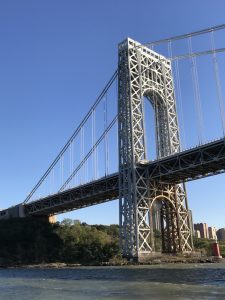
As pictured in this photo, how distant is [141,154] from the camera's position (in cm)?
7631

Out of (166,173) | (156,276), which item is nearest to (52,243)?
(166,173)

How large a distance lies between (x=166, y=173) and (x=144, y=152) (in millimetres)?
6125

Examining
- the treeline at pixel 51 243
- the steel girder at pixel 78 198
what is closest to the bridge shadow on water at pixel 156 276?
the steel girder at pixel 78 198

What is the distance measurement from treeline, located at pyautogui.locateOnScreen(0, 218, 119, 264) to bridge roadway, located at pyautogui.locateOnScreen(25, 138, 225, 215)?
21.0 feet

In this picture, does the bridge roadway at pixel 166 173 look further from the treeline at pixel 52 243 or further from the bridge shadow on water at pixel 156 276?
the bridge shadow on water at pixel 156 276

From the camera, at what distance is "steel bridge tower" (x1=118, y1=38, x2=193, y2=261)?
241ft

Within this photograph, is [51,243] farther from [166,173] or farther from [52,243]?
[166,173]

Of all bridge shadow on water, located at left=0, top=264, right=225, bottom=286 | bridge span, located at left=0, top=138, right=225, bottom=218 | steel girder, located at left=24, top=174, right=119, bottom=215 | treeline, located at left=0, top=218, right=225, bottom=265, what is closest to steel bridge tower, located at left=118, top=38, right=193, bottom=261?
bridge span, located at left=0, top=138, right=225, bottom=218

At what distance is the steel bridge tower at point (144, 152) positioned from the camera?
73.4 meters

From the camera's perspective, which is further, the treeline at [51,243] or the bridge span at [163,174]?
the treeline at [51,243]

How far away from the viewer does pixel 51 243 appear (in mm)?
99562

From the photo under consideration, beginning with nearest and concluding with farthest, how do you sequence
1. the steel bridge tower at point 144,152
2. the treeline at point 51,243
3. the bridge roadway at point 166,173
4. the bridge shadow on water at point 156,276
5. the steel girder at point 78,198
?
1. the bridge shadow on water at point 156,276
2. the bridge roadway at point 166,173
3. the steel bridge tower at point 144,152
4. the steel girder at point 78,198
5. the treeline at point 51,243

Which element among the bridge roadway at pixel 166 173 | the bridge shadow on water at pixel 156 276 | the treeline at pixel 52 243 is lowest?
the bridge shadow on water at pixel 156 276

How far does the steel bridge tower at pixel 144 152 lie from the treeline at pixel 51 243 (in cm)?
1242
